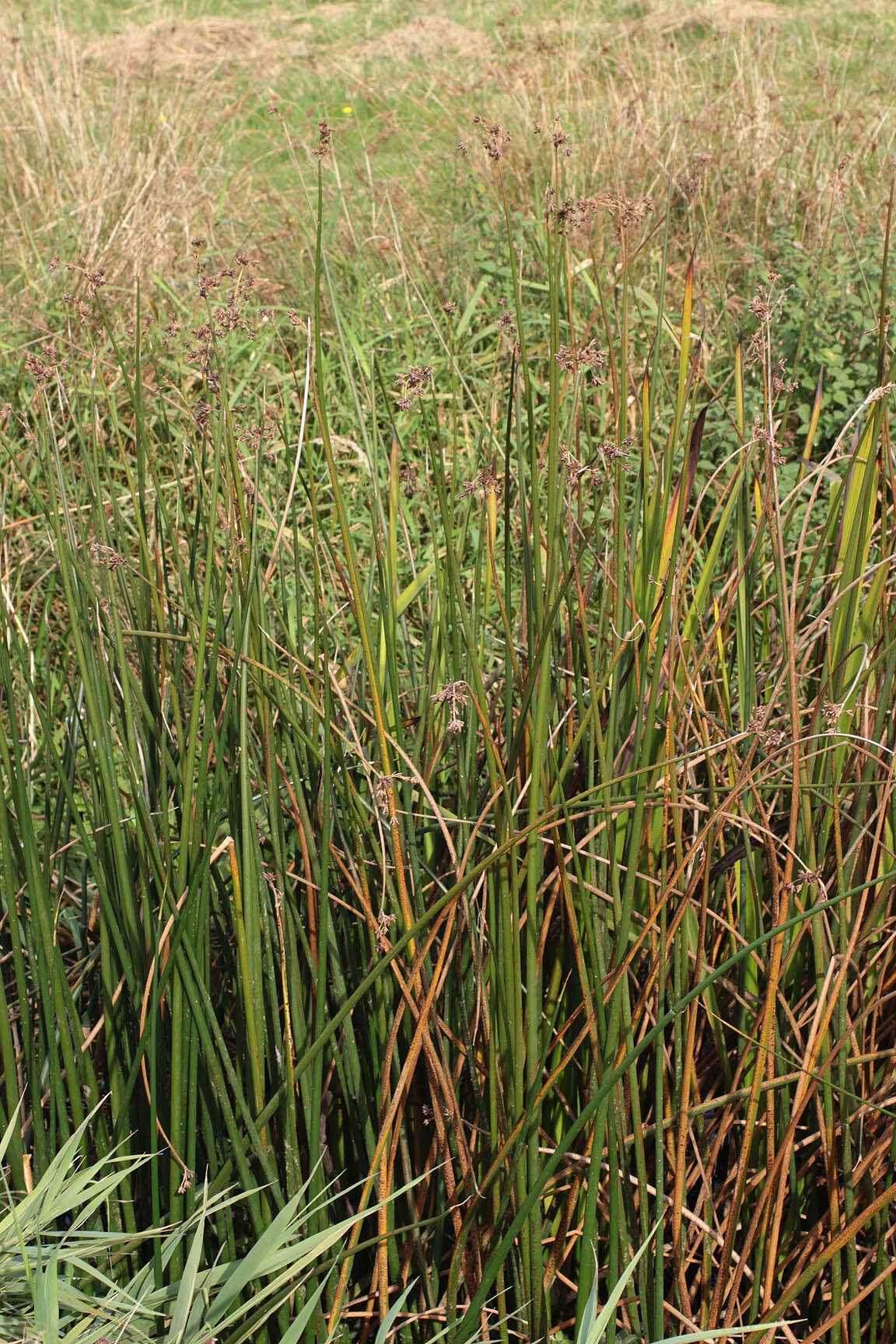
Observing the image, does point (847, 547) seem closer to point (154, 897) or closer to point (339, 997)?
point (339, 997)

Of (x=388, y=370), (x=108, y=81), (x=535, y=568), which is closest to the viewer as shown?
(x=535, y=568)

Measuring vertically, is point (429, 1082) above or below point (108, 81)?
below

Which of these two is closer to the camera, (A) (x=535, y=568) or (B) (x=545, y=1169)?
(B) (x=545, y=1169)

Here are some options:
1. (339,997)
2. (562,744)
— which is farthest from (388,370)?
(339,997)

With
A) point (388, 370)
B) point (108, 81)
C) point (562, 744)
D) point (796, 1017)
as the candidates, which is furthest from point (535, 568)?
point (108, 81)

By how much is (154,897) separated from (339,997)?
24cm

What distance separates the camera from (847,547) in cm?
119

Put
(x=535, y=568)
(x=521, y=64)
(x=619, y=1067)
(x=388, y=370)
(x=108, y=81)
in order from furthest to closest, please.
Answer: (x=108, y=81)
(x=521, y=64)
(x=388, y=370)
(x=535, y=568)
(x=619, y=1067)

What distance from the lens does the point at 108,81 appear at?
23.6 feet

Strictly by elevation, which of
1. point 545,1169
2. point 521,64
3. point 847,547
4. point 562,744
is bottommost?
point 545,1169

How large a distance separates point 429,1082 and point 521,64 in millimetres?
5660

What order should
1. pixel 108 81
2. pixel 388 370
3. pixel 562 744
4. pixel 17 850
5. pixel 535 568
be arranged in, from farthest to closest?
pixel 108 81, pixel 388 370, pixel 562 744, pixel 17 850, pixel 535 568

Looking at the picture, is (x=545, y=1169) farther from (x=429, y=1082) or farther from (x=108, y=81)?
(x=108, y=81)

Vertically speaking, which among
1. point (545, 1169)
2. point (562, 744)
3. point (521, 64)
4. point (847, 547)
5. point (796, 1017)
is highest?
point (521, 64)
